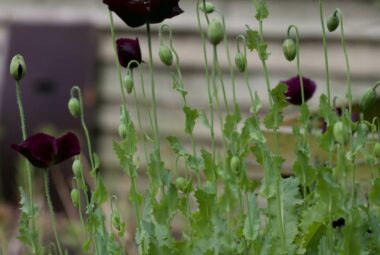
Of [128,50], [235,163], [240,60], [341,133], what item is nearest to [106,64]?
[128,50]

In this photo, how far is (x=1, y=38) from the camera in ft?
14.5

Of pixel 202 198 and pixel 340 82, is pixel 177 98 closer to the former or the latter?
pixel 340 82

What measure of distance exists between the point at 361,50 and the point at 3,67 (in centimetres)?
152

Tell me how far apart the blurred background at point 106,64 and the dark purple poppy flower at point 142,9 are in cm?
230

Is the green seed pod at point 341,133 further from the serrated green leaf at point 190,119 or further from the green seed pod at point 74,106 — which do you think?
the green seed pod at point 74,106

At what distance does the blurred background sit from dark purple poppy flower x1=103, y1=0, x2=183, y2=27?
2299 mm

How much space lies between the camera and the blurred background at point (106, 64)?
147 inches

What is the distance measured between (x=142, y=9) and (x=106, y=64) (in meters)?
2.86

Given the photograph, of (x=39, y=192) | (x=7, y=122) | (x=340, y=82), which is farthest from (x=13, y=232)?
(x=340, y=82)

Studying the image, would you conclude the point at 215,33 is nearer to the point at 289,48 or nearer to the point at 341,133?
the point at 289,48

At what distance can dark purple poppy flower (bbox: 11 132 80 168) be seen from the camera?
54.7 inches

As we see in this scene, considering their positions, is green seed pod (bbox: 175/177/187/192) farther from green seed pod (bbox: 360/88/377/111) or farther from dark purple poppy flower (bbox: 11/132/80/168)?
green seed pod (bbox: 360/88/377/111)

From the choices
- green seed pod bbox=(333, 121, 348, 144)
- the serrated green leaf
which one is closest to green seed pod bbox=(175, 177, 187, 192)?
the serrated green leaf

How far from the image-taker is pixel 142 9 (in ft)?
4.33
